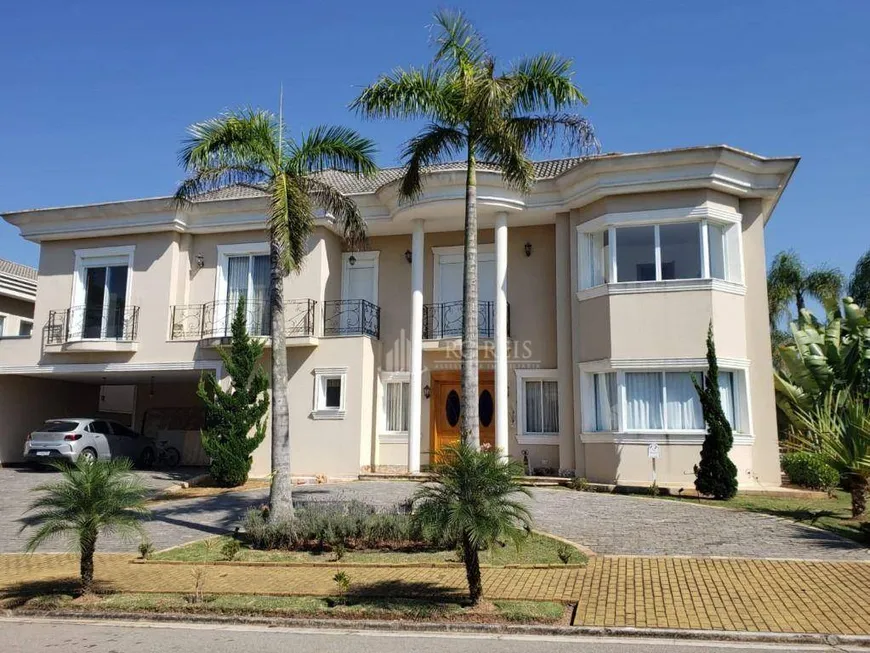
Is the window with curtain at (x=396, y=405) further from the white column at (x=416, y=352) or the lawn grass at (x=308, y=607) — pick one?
the lawn grass at (x=308, y=607)

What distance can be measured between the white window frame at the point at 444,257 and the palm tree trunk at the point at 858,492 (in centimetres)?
1049

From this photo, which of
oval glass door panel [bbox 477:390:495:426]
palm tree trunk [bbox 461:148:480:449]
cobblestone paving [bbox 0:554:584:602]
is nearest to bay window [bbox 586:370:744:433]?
oval glass door panel [bbox 477:390:495:426]

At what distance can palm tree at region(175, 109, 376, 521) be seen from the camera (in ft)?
40.3

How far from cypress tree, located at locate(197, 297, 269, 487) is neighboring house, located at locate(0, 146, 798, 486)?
165 cm

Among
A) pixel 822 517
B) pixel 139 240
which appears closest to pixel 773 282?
pixel 822 517

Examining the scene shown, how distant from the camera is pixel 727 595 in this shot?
26.5 feet

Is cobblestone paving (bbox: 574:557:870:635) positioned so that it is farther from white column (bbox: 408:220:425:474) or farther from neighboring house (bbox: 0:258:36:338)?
neighboring house (bbox: 0:258:36:338)

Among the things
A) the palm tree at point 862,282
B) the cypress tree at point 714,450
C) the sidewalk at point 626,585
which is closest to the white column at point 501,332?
the cypress tree at point 714,450

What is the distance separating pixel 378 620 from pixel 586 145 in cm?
914

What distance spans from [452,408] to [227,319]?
22.5 feet

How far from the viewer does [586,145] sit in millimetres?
13281

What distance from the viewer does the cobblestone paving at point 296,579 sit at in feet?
28.6

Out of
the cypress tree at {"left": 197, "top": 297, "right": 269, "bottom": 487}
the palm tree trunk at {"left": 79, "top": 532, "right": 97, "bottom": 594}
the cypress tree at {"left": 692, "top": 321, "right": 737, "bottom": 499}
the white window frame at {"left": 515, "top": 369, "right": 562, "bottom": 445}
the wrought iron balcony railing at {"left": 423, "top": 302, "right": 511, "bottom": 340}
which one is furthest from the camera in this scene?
the wrought iron balcony railing at {"left": 423, "top": 302, "right": 511, "bottom": 340}

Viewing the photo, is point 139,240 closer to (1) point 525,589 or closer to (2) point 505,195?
(2) point 505,195
